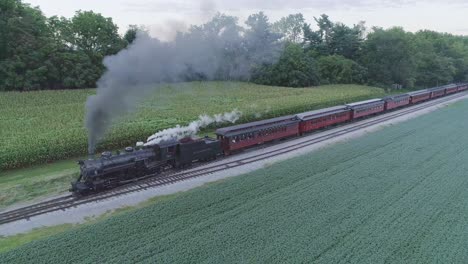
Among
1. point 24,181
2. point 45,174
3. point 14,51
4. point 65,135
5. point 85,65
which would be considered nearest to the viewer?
point 24,181

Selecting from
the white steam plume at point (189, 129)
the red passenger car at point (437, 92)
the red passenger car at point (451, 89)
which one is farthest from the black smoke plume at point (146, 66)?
the red passenger car at point (451, 89)

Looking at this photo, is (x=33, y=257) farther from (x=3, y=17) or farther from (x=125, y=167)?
(x=3, y=17)

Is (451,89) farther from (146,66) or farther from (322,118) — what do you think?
(146,66)

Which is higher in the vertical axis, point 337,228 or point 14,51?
point 14,51

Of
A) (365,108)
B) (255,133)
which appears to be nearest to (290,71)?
(365,108)

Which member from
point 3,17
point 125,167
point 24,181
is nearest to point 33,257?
point 125,167

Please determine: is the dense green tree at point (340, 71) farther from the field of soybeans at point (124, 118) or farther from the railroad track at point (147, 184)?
the railroad track at point (147, 184)
